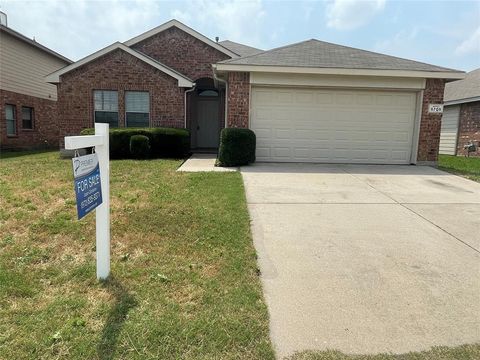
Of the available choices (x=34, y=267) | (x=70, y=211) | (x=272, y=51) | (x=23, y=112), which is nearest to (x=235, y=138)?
(x=272, y=51)

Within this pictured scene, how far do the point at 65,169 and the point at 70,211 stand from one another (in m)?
4.70

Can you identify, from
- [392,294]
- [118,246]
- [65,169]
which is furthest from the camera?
[65,169]

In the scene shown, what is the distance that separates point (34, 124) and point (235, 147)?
13738 millimetres

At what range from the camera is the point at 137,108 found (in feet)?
47.9

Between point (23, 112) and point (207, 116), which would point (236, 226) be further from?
point (23, 112)

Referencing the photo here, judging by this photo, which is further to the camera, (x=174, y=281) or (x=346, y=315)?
(x=174, y=281)

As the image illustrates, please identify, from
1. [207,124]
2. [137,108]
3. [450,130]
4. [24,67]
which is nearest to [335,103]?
[137,108]

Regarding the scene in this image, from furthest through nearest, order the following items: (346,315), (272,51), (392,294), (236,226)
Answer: (272,51), (236,226), (392,294), (346,315)

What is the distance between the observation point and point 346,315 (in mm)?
3158

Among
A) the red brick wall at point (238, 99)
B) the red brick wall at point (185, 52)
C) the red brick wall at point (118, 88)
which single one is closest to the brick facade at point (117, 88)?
the red brick wall at point (118, 88)

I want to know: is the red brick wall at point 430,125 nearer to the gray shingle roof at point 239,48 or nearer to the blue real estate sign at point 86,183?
the gray shingle roof at point 239,48

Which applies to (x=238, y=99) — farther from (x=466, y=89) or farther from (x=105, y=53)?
(x=466, y=89)

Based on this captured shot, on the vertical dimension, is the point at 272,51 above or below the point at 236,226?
above

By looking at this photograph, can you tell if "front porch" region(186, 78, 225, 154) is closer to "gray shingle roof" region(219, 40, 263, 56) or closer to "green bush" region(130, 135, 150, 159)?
"gray shingle roof" region(219, 40, 263, 56)
